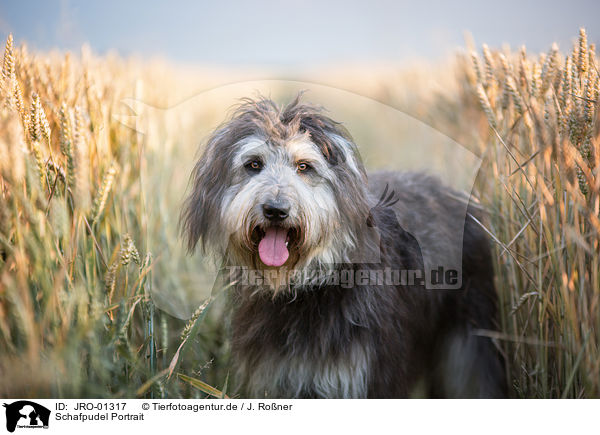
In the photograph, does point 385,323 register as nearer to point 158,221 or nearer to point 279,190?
point 279,190

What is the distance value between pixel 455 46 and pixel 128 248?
11.2 ft

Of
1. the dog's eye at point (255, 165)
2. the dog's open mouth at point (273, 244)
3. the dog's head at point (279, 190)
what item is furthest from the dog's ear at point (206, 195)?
the dog's open mouth at point (273, 244)

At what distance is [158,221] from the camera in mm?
3945

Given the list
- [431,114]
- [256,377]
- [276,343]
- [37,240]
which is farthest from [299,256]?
[431,114]

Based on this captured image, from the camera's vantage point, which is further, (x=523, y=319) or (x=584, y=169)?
(x=523, y=319)

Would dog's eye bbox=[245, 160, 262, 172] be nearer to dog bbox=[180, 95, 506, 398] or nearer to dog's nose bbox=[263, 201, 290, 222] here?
dog bbox=[180, 95, 506, 398]

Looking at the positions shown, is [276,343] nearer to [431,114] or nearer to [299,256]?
[299,256]

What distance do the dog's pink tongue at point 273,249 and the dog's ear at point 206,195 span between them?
0.30 m

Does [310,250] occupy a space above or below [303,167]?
below

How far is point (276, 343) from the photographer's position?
2.90 meters
